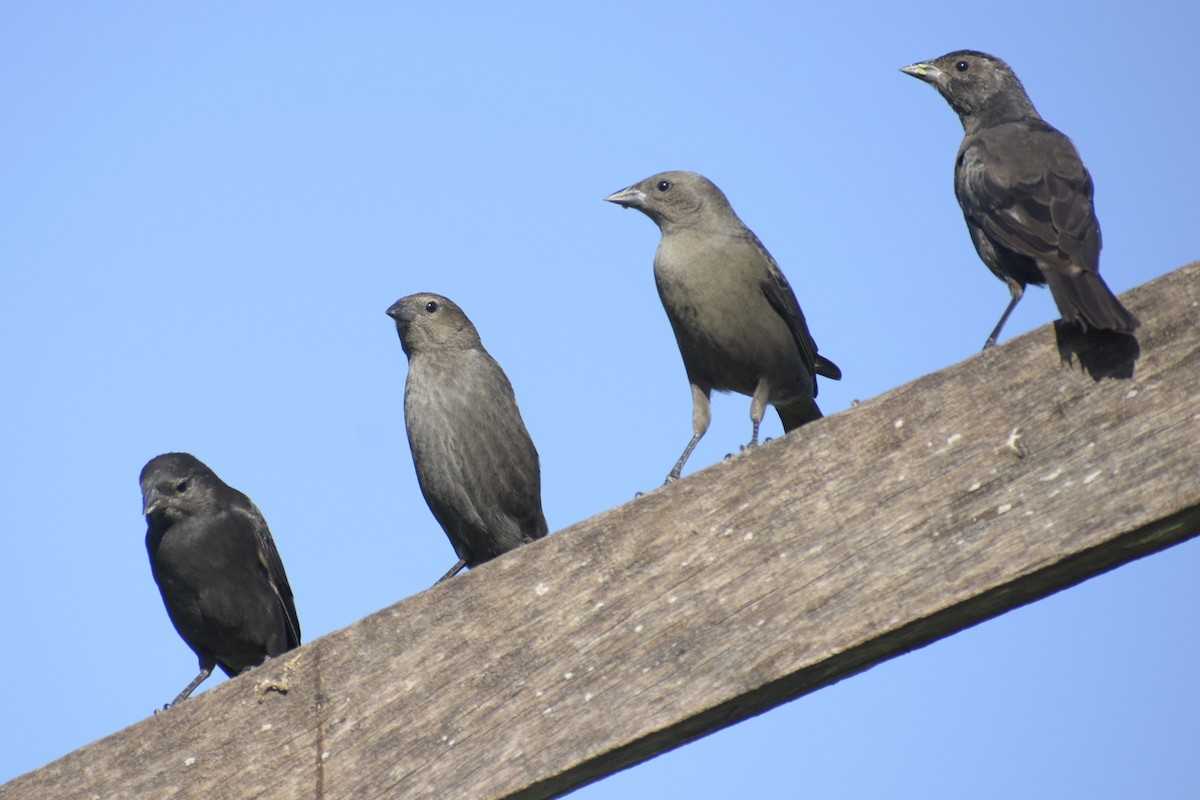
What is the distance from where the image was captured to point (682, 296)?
6.07 meters

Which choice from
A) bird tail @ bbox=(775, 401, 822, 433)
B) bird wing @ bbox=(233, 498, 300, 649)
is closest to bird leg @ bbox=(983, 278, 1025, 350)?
bird tail @ bbox=(775, 401, 822, 433)

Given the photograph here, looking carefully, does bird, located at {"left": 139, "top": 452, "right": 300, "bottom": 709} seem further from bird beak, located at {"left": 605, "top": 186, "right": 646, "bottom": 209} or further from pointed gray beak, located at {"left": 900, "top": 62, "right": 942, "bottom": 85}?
pointed gray beak, located at {"left": 900, "top": 62, "right": 942, "bottom": 85}

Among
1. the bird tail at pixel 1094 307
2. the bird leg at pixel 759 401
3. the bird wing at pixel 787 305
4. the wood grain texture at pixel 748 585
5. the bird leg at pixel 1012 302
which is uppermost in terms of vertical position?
the bird wing at pixel 787 305

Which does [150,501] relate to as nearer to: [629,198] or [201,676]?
[201,676]

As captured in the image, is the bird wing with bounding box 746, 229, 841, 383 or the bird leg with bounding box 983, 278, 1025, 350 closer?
the bird leg with bounding box 983, 278, 1025, 350

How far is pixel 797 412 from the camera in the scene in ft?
21.8

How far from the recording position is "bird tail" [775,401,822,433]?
21.6 feet

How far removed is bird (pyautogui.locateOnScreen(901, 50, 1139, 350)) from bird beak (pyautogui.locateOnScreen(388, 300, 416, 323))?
2.72m

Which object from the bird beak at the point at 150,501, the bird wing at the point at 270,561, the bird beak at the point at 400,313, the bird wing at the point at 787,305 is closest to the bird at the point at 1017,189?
the bird wing at the point at 787,305

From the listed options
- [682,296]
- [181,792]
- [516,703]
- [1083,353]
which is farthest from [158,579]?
[1083,353]

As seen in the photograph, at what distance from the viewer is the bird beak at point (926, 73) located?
21.9 feet

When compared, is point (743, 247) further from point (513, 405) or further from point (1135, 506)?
point (1135, 506)

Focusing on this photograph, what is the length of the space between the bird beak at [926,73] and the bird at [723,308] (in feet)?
3.65

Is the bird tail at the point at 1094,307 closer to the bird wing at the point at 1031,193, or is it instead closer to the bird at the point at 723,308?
the bird wing at the point at 1031,193
